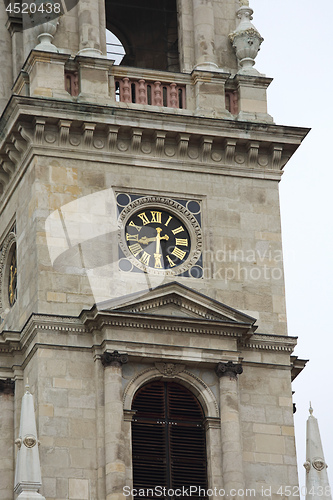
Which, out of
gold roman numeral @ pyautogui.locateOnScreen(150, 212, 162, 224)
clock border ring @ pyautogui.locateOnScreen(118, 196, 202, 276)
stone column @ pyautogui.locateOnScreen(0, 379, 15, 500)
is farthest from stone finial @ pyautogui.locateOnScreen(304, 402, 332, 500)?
stone column @ pyautogui.locateOnScreen(0, 379, 15, 500)

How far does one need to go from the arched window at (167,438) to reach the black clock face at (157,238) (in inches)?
108

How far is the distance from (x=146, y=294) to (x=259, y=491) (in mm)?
4494

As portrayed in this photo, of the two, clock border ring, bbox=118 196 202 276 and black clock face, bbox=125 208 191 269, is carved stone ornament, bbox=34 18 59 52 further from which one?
black clock face, bbox=125 208 191 269

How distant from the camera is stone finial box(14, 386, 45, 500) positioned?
3919cm

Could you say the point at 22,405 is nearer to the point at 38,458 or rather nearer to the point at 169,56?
the point at 38,458

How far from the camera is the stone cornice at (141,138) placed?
4372 centimetres

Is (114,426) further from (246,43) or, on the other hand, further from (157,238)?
(246,43)

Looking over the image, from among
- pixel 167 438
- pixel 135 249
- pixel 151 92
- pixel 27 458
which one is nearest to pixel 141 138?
pixel 151 92

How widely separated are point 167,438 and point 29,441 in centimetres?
333

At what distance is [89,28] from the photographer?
4525 centimetres

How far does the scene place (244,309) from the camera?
43312mm

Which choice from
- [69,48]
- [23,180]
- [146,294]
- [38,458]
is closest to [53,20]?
[69,48]

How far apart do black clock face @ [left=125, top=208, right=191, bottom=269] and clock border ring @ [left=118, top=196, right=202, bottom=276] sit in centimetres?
8

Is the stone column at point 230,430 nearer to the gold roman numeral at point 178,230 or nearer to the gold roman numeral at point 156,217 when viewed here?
the gold roman numeral at point 178,230
